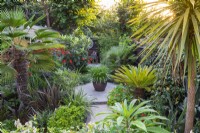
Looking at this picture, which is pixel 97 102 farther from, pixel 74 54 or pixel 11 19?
pixel 74 54

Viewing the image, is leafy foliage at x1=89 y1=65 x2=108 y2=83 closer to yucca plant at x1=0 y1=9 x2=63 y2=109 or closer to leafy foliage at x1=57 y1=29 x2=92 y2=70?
yucca plant at x1=0 y1=9 x2=63 y2=109

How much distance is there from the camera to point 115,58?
7562 millimetres

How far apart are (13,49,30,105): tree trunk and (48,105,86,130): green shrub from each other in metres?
0.78

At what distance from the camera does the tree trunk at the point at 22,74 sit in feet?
13.2

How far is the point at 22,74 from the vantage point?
13.5 ft

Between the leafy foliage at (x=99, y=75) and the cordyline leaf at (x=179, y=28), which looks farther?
the leafy foliage at (x=99, y=75)

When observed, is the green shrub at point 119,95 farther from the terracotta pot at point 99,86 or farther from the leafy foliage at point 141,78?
the terracotta pot at point 99,86

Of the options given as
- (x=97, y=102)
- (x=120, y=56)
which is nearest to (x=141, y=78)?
(x=97, y=102)

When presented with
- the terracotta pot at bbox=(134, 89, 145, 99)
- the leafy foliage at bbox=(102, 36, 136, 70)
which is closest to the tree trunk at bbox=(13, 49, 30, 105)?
the terracotta pot at bbox=(134, 89, 145, 99)

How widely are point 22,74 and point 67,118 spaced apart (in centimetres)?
121

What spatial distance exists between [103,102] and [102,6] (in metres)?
7.13

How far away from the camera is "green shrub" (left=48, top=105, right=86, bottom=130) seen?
3688 millimetres

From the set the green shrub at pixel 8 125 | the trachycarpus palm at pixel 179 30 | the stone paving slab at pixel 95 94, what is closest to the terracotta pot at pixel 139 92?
the stone paving slab at pixel 95 94

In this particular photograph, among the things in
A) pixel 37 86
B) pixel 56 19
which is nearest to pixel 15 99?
pixel 37 86
